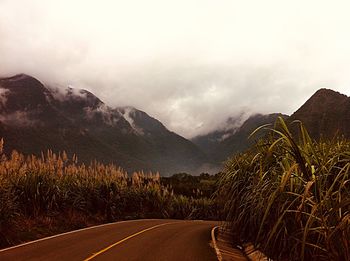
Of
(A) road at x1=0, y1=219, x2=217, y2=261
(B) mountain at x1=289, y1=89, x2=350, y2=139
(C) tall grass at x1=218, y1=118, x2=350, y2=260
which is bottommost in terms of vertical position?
(A) road at x1=0, y1=219, x2=217, y2=261

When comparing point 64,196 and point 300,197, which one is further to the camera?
point 64,196

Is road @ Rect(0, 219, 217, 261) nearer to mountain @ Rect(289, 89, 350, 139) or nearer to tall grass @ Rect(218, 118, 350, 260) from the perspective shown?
tall grass @ Rect(218, 118, 350, 260)

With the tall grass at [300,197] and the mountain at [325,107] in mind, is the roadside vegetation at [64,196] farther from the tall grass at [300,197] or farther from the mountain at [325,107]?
the mountain at [325,107]

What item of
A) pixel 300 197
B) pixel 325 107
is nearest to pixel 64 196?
pixel 300 197

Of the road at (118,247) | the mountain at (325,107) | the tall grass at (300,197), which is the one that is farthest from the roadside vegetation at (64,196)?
the mountain at (325,107)

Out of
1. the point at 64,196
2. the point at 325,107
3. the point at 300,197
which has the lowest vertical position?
the point at 300,197

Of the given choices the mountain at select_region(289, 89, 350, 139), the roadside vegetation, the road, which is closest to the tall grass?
the road

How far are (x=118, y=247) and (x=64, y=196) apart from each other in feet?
24.0

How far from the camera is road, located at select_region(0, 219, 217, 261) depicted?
11008 mm

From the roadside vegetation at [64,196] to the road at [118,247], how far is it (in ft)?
4.53

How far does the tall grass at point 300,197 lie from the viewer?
584 centimetres

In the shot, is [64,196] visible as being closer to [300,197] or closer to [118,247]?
[118,247]

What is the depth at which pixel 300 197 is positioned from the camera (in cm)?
704

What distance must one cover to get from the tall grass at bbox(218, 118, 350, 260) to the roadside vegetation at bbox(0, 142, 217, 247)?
24.0 feet
